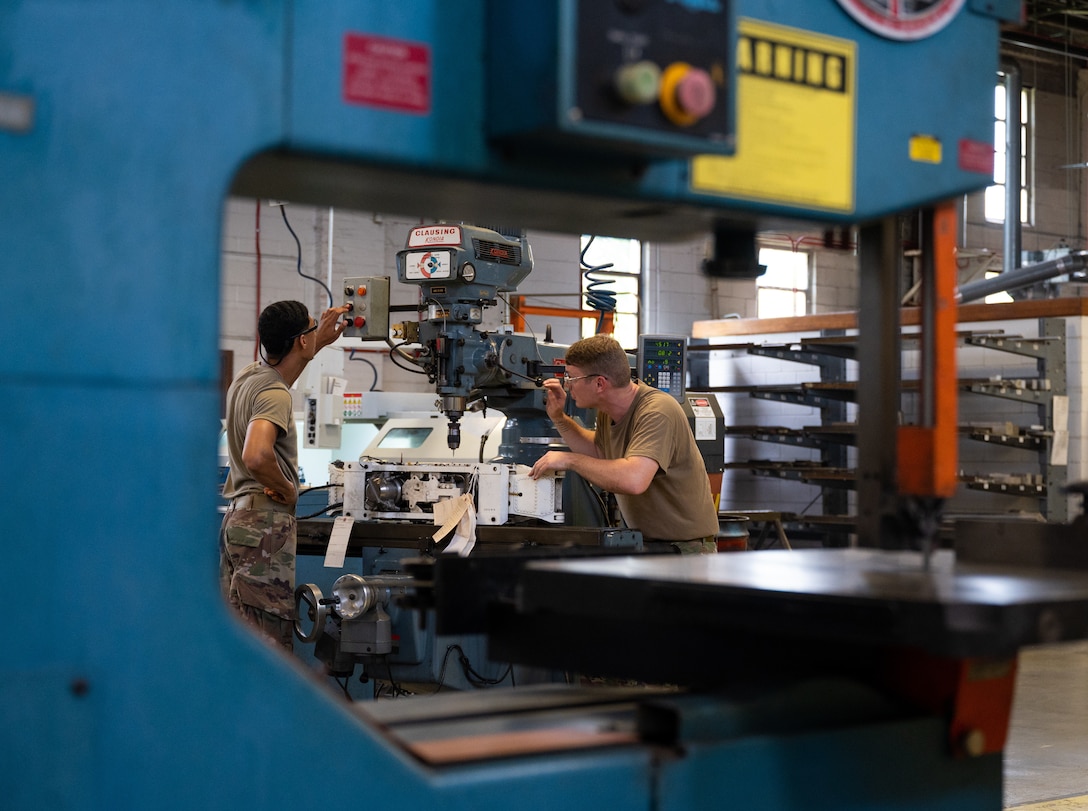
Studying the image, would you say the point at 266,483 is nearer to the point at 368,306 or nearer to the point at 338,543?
the point at 338,543

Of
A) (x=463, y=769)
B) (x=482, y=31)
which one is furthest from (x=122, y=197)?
(x=463, y=769)

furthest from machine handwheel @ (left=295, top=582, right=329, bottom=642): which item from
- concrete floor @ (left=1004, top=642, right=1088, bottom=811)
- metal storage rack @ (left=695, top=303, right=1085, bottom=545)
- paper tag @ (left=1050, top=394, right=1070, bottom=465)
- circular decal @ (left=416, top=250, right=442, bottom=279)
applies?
paper tag @ (left=1050, top=394, right=1070, bottom=465)

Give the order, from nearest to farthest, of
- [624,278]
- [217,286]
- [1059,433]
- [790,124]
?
1. [217,286]
2. [790,124]
3. [1059,433]
4. [624,278]

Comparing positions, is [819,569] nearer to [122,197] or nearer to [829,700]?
[829,700]

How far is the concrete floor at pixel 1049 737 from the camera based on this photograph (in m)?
3.69

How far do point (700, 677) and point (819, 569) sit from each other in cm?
19

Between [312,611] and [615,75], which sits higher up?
[615,75]

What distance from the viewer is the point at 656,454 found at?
11.4 feet

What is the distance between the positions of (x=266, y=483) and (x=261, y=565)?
0.22 m

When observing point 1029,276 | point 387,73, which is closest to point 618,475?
point 387,73

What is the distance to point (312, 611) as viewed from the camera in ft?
12.3

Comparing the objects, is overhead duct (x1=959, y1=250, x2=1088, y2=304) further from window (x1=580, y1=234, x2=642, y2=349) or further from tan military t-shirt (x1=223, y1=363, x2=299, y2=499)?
tan military t-shirt (x1=223, y1=363, x2=299, y2=499)

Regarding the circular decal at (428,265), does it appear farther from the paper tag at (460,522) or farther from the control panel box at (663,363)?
the control panel box at (663,363)

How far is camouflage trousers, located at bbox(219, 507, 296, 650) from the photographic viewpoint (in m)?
3.43
